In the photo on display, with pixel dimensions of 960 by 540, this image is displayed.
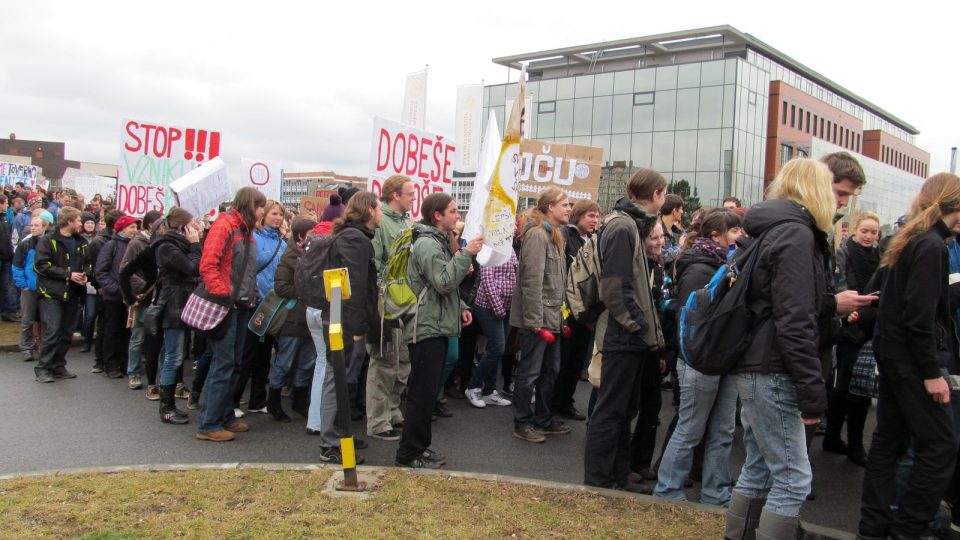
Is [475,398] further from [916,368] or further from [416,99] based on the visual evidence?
[416,99]

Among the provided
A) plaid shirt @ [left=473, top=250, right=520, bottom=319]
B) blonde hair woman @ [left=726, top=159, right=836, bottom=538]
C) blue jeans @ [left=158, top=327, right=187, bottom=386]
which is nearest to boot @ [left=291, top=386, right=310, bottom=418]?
blue jeans @ [left=158, top=327, right=187, bottom=386]

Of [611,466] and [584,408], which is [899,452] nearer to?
[611,466]

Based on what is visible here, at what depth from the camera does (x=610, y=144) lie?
46.8m

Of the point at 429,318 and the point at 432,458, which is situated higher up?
the point at 429,318

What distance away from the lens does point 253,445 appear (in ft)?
19.9

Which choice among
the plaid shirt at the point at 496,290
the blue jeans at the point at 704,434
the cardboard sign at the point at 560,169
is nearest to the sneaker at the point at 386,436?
the plaid shirt at the point at 496,290

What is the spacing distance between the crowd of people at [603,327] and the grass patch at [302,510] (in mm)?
476

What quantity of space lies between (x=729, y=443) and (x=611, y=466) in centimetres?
79

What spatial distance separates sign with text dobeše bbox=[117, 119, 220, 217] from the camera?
9.01 meters

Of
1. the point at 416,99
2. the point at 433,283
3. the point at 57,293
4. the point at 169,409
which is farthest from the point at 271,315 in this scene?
the point at 416,99

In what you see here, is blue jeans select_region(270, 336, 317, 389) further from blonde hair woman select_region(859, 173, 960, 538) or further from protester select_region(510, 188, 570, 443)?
blonde hair woman select_region(859, 173, 960, 538)

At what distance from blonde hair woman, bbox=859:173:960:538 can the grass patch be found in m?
0.97

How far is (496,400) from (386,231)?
2552mm

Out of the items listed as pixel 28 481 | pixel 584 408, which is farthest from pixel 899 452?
pixel 28 481
